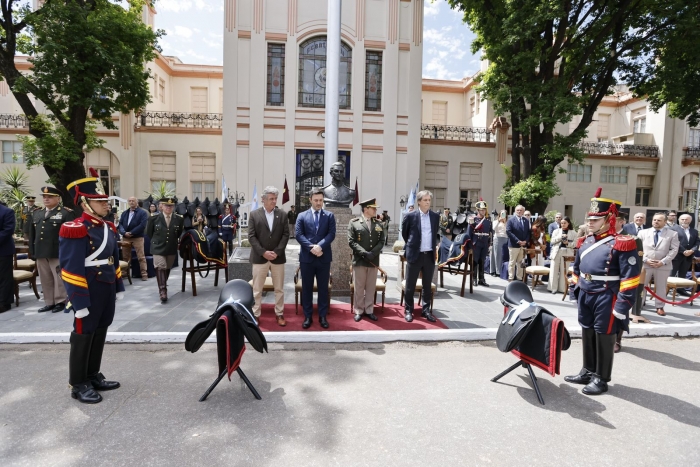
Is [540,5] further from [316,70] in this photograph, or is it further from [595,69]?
[316,70]

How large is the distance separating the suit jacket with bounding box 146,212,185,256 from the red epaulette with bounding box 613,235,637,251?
7.00 metres

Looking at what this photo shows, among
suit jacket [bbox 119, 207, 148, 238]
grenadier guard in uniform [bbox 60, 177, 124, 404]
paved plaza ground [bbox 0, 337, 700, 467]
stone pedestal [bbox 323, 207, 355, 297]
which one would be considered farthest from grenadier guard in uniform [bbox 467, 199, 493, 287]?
suit jacket [bbox 119, 207, 148, 238]

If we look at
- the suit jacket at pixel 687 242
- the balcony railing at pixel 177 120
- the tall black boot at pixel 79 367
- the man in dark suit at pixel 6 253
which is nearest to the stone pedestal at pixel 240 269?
the man in dark suit at pixel 6 253

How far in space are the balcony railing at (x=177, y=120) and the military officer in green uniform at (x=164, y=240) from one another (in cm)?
1596

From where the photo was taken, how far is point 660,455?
315 centimetres

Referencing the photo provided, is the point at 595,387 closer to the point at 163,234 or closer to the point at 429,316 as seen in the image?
the point at 429,316

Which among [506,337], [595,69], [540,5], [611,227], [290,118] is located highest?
[540,5]

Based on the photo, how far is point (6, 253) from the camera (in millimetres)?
6770

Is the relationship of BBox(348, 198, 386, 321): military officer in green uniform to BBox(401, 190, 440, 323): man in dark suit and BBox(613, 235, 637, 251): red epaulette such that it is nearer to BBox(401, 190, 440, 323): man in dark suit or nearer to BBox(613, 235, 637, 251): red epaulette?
BBox(401, 190, 440, 323): man in dark suit

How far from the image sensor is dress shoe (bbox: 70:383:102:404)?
150 inches

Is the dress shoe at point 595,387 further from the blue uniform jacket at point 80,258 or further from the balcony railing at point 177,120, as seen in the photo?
the balcony railing at point 177,120

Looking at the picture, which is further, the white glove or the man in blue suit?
the man in blue suit

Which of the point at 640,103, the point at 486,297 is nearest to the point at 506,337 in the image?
the point at 486,297

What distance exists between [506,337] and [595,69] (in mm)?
16803
